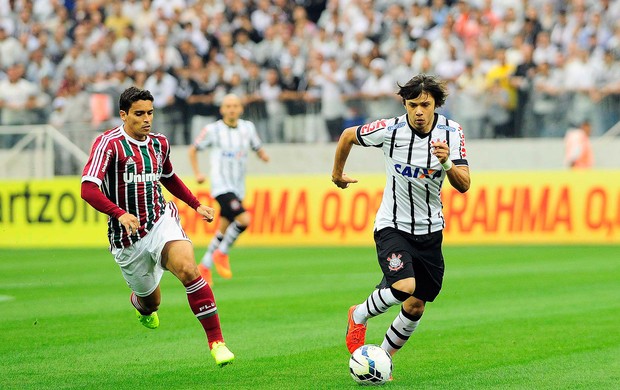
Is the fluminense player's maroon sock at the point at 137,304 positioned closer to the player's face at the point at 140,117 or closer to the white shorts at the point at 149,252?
the white shorts at the point at 149,252

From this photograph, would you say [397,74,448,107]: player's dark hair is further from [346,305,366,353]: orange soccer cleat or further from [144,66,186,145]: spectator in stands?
[144,66,186,145]: spectator in stands

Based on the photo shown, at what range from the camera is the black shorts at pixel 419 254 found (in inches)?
324

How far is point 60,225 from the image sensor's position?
23078 millimetres

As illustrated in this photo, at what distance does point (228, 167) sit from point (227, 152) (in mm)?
223

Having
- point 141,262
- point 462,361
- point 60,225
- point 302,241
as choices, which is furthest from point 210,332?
point 60,225

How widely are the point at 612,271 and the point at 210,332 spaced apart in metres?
8.92

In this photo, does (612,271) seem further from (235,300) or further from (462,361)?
(462,361)

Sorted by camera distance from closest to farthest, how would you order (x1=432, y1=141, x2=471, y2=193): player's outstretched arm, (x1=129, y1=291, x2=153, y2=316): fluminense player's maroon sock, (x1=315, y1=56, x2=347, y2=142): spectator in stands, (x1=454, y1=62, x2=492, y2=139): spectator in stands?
(x1=432, y1=141, x2=471, y2=193): player's outstretched arm < (x1=129, y1=291, x2=153, y2=316): fluminense player's maroon sock < (x1=454, y1=62, x2=492, y2=139): spectator in stands < (x1=315, y1=56, x2=347, y2=142): spectator in stands

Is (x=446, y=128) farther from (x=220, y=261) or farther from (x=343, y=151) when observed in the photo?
(x=220, y=261)

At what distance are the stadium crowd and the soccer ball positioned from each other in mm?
14634

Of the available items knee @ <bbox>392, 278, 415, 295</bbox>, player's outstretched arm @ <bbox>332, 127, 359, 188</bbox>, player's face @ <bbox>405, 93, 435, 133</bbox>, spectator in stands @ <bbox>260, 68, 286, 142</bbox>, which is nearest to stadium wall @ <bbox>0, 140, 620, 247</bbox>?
spectator in stands @ <bbox>260, 68, 286, 142</bbox>

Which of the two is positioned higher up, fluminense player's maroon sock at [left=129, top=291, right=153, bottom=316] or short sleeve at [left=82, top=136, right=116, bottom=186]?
short sleeve at [left=82, top=136, right=116, bottom=186]

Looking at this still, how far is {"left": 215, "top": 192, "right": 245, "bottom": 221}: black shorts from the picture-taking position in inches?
655

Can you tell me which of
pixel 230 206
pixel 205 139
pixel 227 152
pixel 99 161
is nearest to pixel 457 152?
pixel 99 161
